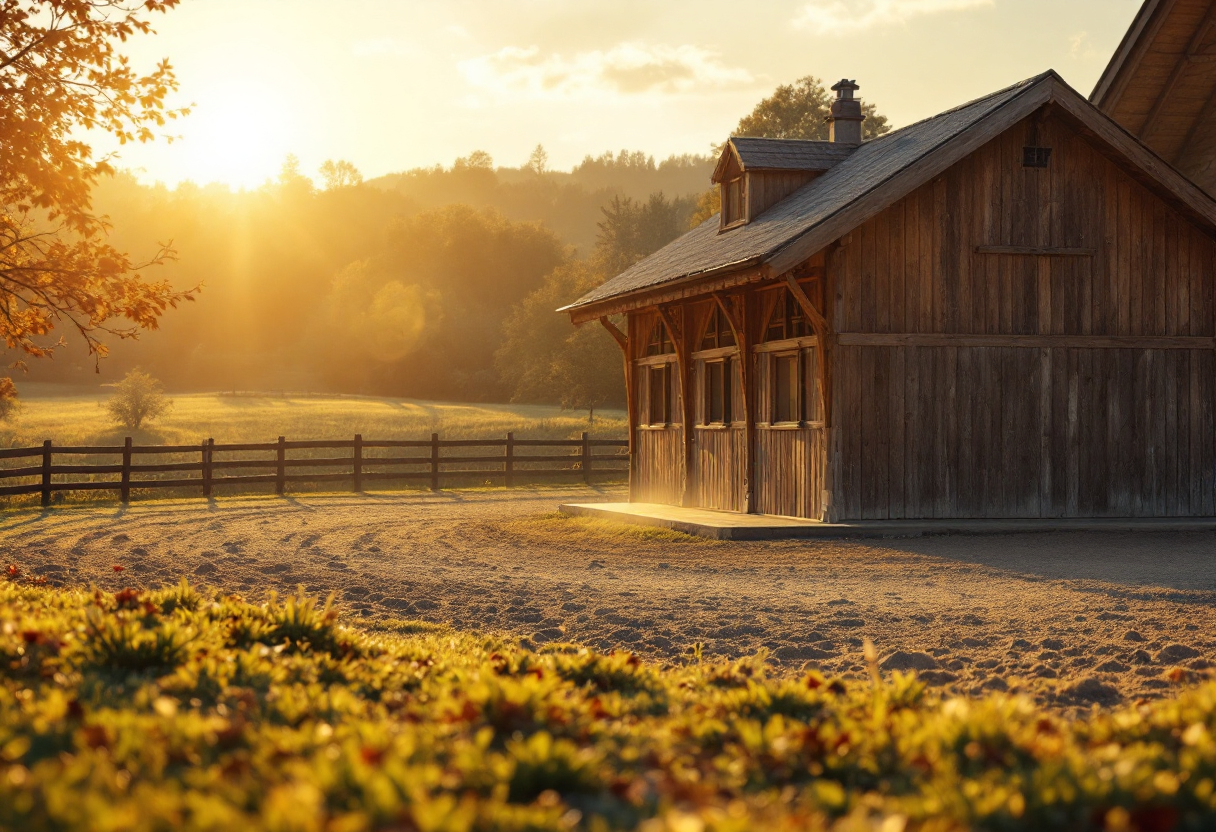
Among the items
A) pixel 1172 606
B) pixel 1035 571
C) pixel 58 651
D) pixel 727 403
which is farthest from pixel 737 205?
pixel 58 651

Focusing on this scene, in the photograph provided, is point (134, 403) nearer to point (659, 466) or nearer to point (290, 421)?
point (290, 421)

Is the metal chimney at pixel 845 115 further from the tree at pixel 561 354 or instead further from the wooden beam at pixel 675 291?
the tree at pixel 561 354

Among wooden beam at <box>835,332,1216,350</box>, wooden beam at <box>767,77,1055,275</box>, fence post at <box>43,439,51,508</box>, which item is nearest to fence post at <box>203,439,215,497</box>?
fence post at <box>43,439,51,508</box>

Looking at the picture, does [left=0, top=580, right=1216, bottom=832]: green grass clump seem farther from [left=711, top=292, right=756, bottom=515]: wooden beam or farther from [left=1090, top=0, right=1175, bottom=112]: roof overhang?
[left=1090, top=0, right=1175, bottom=112]: roof overhang

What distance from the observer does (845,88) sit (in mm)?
23469

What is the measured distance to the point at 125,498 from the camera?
1003 inches

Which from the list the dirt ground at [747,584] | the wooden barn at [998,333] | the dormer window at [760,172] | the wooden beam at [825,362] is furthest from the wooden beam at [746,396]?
the dormer window at [760,172]

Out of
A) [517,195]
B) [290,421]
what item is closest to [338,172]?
[517,195]

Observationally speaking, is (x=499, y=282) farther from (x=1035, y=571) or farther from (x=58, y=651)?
(x=58, y=651)

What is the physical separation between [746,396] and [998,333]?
375 cm

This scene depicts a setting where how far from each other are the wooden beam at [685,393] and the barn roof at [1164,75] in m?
7.61

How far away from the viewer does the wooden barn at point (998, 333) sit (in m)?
16.5

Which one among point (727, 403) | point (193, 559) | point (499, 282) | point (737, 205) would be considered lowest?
point (193, 559)

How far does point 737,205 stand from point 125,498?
46.6 feet
